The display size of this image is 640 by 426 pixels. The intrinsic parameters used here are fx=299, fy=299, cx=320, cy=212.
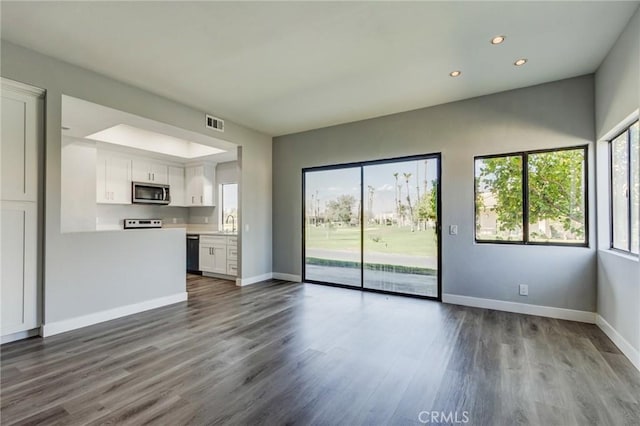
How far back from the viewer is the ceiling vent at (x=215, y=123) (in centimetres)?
481

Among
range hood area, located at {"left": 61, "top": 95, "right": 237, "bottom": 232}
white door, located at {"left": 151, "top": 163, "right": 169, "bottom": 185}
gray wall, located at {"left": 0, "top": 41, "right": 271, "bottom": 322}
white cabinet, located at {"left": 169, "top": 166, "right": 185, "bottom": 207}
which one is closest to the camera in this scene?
gray wall, located at {"left": 0, "top": 41, "right": 271, "bottom": 322}

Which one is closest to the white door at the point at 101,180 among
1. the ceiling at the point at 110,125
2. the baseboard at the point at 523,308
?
the ceiling at the point at 110,125

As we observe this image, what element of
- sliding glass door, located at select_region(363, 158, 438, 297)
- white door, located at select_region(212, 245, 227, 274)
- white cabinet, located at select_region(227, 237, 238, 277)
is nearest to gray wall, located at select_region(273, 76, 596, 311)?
sliding glass door, located at select_region(363, 158, 438, 297)

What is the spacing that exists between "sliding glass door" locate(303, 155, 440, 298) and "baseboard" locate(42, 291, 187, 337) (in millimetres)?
2457

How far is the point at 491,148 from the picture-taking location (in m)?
4.11

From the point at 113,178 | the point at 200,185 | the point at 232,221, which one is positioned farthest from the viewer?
the point at 232,221

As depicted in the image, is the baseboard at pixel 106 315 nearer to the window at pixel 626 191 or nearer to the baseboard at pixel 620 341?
the baseboard at pixel 620 341

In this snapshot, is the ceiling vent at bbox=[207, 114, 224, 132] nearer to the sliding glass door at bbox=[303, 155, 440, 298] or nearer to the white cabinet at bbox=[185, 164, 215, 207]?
the sliding glass door at bbox=[303, 155, 440, 298]

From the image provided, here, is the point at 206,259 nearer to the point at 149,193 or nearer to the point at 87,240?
the point at 149,193

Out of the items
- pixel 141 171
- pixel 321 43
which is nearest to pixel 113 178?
A: pixel 141 171

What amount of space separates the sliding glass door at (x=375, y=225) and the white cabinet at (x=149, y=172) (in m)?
3.28

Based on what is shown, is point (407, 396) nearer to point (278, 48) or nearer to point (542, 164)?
point (278, 48)

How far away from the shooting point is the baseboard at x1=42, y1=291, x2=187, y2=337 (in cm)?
318

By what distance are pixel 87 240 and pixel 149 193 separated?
3.13 metres
